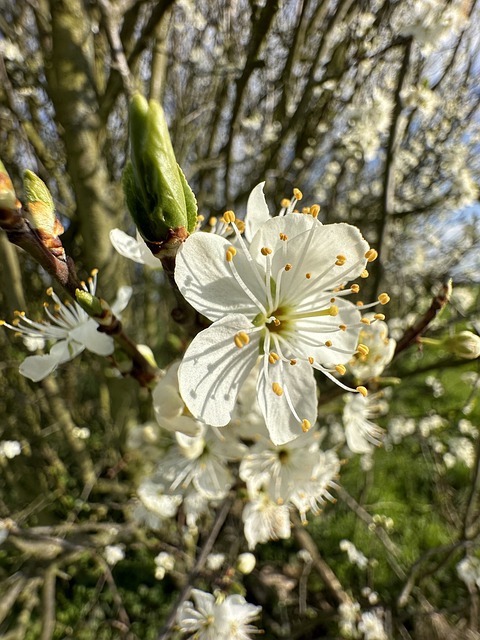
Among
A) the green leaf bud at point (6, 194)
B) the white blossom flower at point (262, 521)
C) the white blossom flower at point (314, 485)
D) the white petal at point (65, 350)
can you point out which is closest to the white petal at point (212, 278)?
the green leaf bud at point (6, 194)

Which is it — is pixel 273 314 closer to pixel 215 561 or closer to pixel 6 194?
pixel 6 194

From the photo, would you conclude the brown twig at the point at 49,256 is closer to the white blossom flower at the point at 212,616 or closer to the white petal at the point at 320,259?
the white petal at the point at 320,259

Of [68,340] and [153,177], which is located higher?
[153,177]

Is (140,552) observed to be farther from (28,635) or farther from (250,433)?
(250,433)

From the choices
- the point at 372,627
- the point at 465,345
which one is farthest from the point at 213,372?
the point at 372,627

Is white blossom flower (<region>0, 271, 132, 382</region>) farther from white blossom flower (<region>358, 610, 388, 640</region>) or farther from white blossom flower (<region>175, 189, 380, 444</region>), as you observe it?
white blossom flower (<region>358, 610, 388, 640</region>)

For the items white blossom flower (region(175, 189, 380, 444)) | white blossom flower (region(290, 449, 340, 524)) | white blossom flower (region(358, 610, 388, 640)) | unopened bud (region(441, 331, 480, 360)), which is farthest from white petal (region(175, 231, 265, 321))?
white blossom flower (region(358, 610, 388, 640))
